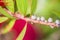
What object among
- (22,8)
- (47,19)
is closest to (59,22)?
(47,19)

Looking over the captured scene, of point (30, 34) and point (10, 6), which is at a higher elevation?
point (10, 6)

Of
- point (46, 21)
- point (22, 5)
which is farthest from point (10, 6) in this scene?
Answer: point (46, 21)

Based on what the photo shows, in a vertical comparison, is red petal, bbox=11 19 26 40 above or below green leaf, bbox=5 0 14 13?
below

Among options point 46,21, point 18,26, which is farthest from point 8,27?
point 46,21

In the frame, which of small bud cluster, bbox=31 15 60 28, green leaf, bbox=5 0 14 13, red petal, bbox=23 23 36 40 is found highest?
green leaf, bbox=5 0 14 13

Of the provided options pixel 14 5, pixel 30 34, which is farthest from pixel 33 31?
pixel 14 5

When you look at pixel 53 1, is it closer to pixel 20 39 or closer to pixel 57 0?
pixel 57 0

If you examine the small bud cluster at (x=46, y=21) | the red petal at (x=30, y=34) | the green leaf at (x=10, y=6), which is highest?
the green leaf at (x=10, y=6)

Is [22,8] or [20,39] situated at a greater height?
[22,8]

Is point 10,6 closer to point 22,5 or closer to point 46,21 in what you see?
point 22,5

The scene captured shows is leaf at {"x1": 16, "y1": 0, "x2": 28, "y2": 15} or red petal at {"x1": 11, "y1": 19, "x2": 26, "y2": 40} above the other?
leaf at {"x1": 16, "y1": 0, "x2": 28, "y2": 15}

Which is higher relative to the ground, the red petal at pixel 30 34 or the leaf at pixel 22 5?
the leaf at pixel 22 5
